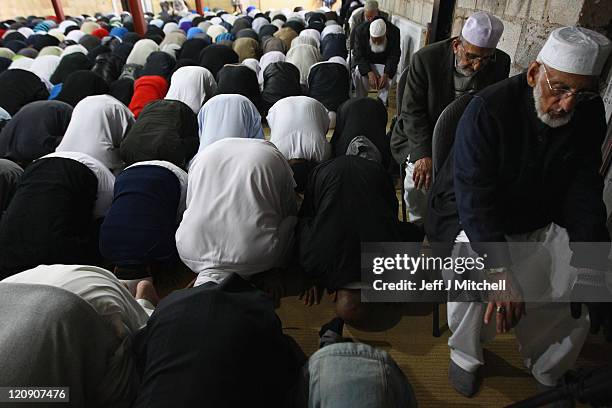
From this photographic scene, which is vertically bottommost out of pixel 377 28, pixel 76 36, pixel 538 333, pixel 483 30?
pixel 538 333

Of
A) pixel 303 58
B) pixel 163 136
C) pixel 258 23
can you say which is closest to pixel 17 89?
pixel 163 136

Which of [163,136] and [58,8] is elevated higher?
[58,8]

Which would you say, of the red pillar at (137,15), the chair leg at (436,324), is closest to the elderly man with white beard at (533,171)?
the chair leg at (436,324)

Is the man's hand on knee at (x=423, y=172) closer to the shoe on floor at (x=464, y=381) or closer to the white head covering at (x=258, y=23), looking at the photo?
the shoe on floor at (x=464, y=381)

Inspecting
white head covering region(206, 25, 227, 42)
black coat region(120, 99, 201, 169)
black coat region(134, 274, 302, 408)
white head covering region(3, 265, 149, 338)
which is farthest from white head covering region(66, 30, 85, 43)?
black coat region(134, 274, 302, 408)

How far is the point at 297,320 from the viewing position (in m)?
1.86

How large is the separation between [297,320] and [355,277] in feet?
1.30

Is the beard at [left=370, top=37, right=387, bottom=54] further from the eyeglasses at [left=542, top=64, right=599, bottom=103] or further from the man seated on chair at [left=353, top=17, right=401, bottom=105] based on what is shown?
the eyeglasses at [left=542, top=64, right=599, bottom=103]

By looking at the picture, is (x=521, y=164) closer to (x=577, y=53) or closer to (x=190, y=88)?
(x=577, y=53)

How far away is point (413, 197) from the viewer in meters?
2.21

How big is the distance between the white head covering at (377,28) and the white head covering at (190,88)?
1920 mm

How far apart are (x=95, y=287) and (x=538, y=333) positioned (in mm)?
1564

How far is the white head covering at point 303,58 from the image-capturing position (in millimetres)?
4602

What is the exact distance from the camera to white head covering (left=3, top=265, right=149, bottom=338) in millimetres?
1069
